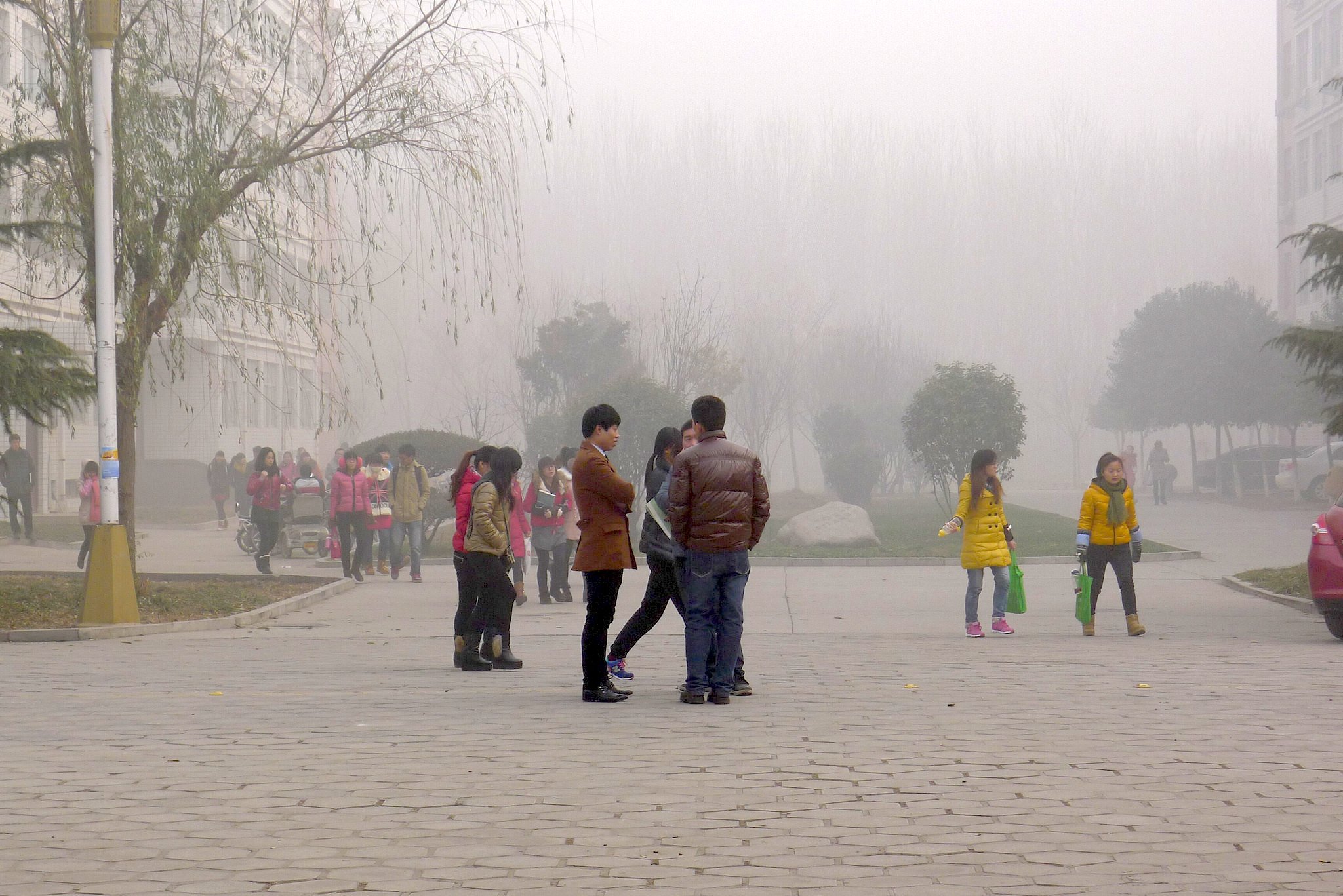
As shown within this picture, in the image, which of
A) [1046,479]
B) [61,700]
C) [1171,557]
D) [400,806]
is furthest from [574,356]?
[1046,479]

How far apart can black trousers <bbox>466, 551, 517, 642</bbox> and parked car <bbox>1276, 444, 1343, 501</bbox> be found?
33665mm

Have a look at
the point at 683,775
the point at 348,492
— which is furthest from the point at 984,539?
the point at 348,492

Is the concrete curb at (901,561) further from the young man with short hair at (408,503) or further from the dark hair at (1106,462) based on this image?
the dark hair at (1106,462)

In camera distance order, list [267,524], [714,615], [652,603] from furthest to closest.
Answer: [267,524] → [652,603] → [714,615]

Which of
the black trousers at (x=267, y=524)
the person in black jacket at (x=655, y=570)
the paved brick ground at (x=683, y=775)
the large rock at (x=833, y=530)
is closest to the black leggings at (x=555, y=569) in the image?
the black trousers at (x=267, y=524)

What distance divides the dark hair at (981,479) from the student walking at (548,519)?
5666mm

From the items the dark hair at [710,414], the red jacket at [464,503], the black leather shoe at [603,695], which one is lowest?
the black leather shoe at [603,695]

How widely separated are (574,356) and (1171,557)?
2245cm

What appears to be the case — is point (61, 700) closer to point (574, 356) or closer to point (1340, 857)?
point (1340, 857)

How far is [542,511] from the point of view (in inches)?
677

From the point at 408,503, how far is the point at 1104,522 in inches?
408

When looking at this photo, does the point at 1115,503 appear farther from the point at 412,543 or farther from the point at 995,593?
the point at 412,543

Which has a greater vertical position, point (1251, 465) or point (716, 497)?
point (1251, 465)

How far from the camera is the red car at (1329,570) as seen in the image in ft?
38.5
